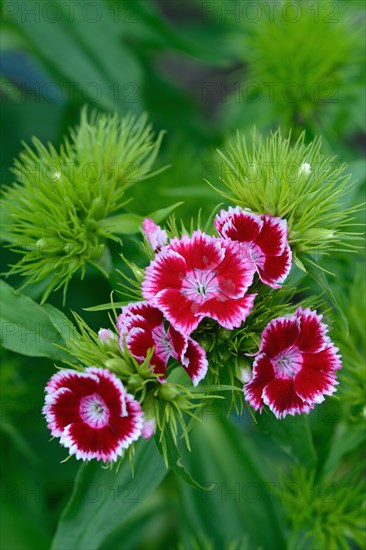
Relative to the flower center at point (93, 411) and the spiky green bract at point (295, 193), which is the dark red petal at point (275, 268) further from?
the flower center at point (93, 411)

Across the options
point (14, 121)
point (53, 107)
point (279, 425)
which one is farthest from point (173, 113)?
point (279, 425)

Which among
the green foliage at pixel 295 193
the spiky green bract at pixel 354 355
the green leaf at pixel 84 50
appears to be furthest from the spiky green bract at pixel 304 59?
the green foliage at pixel 295 193

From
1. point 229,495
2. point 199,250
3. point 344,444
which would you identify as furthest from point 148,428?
point 229,495

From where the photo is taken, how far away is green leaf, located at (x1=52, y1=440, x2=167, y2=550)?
1.20 m

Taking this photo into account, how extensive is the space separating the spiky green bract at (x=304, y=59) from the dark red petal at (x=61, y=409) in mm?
1116

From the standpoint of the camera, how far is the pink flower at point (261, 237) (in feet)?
3.41

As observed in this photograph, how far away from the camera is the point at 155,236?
1.08m

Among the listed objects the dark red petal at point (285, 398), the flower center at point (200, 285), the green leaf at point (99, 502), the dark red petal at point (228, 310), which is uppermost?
A: the flower center at point (200, 285)

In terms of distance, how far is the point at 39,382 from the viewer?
1.82 meters

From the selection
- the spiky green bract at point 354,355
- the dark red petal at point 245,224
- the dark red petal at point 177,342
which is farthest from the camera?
the spiky green bract at point 354,355

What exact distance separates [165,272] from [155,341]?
0.33ft

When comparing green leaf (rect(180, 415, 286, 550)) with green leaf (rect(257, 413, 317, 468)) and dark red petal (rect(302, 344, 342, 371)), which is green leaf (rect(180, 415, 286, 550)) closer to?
green leaf (rect(257, 413, 317, 468))

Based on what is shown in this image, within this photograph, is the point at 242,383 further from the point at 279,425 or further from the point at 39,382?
the point at 39,382

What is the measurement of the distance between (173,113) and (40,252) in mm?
1399
